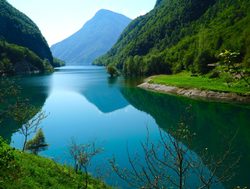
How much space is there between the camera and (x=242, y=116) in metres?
70.5

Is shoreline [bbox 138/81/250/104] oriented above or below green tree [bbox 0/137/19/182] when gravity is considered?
below

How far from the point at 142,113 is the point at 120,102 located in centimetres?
1861

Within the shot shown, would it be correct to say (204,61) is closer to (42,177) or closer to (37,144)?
(37,144)

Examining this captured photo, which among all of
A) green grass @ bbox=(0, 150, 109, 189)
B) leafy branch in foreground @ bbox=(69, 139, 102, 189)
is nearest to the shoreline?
leafy branch in foreground @ bbox=(69, 139, 102, 189)

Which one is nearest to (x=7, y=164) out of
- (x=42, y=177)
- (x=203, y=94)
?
(x=42, y=177)

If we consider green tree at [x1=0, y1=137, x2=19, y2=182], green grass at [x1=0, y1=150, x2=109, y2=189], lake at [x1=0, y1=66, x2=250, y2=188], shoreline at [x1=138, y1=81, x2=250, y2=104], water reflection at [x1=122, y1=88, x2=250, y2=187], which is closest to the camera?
green tree at [x1=0, y1=137, x2=19, y2=182]

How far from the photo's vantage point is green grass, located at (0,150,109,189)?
813 inches

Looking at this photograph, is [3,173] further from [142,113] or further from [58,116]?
[142,113]

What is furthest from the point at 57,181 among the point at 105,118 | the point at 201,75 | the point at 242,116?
the point at 201,75

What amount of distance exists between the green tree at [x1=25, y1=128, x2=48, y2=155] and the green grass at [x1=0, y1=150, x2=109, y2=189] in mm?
16077

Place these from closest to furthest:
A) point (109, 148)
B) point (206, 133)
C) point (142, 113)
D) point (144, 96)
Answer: point (109, 148) → point (206, 133) → point (142, 113) → point (144, 96)

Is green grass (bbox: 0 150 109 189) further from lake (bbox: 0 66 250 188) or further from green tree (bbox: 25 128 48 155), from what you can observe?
green tree (bbox: 25 128 48 155)

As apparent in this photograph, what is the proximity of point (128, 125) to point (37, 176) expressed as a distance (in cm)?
4181

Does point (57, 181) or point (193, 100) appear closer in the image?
point (57, 181)
